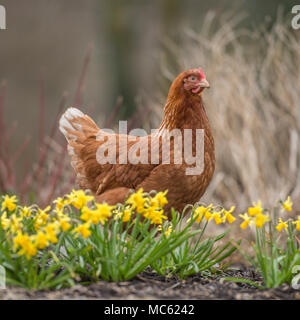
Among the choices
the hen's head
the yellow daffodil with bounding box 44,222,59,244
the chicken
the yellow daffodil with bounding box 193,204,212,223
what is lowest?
the yellow daffodil with bounding box 44,222,59,244

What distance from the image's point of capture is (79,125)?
307 centimetres

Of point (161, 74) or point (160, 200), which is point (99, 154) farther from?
point (161, 74)

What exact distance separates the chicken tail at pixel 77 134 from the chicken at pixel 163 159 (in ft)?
0.05

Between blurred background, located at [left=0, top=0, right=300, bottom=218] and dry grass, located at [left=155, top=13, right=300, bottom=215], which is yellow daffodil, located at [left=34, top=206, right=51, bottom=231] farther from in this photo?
dry grass, located at [left=155, top=13, right=300, bottom=215]

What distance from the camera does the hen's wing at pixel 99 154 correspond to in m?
2.74

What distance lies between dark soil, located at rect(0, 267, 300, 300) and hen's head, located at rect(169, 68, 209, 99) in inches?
41.5

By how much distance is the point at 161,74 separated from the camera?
22.6 feet

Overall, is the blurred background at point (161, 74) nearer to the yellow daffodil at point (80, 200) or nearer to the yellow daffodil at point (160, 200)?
the yellow daffodil at point (80, 200)

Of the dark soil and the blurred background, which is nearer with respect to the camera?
the dark soil

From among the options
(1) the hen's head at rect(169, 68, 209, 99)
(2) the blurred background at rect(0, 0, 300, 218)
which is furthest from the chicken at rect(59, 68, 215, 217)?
(2) the blurred background at rect(0, 0, 300, 218)

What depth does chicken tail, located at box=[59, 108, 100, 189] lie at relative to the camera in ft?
9.76

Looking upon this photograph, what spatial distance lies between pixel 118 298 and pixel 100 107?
23.8 feet

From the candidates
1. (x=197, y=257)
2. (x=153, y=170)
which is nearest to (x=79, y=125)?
(x=153, y=170)
